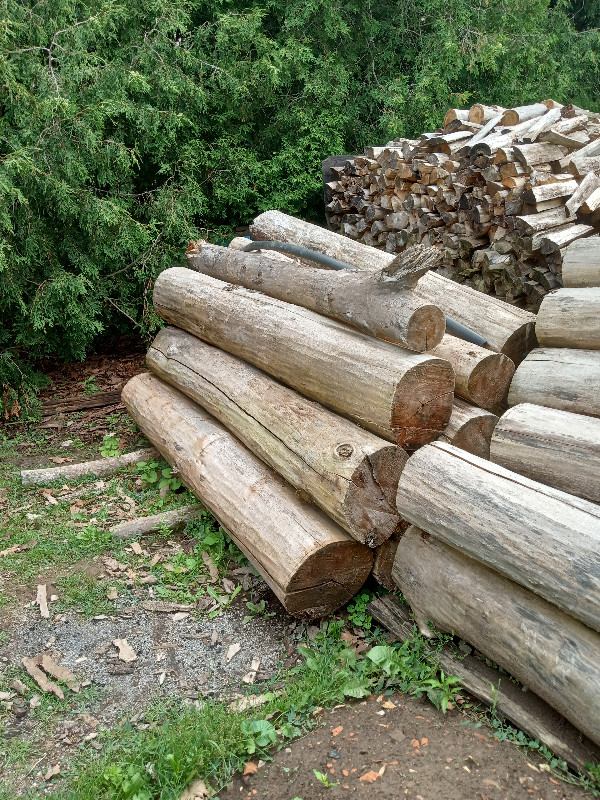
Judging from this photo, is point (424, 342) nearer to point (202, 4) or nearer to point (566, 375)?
point (566, 375)

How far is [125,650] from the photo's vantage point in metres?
3.96

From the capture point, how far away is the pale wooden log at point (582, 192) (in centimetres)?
570

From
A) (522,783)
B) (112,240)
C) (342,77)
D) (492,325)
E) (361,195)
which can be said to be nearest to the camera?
(522,783)

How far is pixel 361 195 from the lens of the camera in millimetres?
7590

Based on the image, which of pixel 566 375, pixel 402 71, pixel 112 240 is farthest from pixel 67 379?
pixel 402 71

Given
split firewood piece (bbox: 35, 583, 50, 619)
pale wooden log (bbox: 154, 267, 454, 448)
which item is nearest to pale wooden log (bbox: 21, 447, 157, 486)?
pale wooden log (bbox: 154, 267, 454, 448)

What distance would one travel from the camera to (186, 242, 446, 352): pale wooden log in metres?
3.95

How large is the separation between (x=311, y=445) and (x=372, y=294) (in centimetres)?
98

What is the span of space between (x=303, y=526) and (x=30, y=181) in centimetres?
414

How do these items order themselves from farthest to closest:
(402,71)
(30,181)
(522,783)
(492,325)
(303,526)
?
(402,71), (30,181), (492,325), (303,526), (522,783)

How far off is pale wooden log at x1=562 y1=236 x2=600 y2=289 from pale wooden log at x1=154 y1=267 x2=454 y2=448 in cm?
135

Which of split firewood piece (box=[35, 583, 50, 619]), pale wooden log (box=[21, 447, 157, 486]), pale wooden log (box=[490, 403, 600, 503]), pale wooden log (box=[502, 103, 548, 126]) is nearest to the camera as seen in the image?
pale wooden log (box=[490, 403, 600, 503])

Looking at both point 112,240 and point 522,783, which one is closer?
point 522,783

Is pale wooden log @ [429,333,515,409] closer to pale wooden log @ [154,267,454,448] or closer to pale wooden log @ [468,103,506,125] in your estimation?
pale wooden log @ [154,267,454,448]
